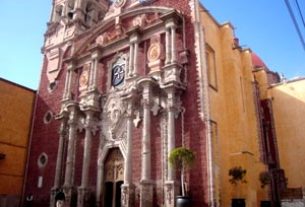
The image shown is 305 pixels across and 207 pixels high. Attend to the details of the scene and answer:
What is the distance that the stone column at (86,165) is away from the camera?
15.9 metres

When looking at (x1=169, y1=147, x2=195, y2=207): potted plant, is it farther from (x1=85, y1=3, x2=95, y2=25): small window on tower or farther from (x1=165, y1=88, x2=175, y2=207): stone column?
(x1=85, y1=3, x2=95, y2=25): small window on tower

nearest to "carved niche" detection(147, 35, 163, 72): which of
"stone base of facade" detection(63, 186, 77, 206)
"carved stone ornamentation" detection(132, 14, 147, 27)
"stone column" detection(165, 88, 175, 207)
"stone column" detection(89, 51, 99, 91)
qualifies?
"carved stone ornamentation" detection(132, 14, 147, 27)

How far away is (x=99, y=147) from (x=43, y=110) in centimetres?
651

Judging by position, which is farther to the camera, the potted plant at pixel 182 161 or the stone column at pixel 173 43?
the stone column at pixel 173 43

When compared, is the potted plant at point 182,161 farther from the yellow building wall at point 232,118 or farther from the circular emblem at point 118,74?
the circular emblem at point 118,74

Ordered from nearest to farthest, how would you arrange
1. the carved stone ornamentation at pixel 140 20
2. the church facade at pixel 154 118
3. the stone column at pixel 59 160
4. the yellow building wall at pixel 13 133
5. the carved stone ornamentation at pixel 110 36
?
the church facade at pixel 154 118 < the stone column at pixel 59 160 < the carved stone ornamentation at pixel 140 20 < the carved stone ornamentation at pixel 110 36 < the yellow building wall at pixel 13 133

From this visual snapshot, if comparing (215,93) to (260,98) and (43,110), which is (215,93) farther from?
(43,110)

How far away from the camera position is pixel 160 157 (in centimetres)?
1413

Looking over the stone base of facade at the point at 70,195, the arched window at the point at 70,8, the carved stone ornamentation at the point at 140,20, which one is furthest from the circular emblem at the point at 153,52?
the arched window at the point at 70,8

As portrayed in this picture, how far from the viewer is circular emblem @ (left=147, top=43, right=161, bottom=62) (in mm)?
16509

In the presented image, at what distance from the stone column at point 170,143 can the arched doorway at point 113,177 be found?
341 centimetres

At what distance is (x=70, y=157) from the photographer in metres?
17.7

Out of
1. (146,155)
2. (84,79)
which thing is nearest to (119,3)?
(84,79)

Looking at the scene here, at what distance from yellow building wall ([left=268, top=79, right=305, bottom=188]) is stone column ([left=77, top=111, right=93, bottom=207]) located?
10526 millimetres
